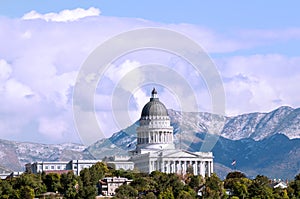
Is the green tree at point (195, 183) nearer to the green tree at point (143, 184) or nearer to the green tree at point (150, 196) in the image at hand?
the green tree at point (143, 184)

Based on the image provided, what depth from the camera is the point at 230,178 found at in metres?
174

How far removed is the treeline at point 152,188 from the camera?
490 feet

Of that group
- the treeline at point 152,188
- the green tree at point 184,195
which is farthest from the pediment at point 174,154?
the green tree at point 184,195

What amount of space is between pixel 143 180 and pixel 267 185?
57.8ft

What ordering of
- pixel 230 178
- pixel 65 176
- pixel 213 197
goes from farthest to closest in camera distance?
pixel 230 178, pixel 65 176, pixel 213 197

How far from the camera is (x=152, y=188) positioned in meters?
155

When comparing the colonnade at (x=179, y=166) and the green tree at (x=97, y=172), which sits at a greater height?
the colonnade at (x=179, y=166)

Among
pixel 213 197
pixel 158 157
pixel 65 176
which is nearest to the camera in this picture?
pixel 213 197

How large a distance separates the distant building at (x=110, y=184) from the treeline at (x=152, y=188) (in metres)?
1.01

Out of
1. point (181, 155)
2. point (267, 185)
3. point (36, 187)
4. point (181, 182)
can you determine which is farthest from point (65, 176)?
point (181, 155)

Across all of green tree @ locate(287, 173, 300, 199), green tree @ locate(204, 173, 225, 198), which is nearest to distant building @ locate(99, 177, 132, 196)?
green tree @ locate(204, 173, 225, 198)

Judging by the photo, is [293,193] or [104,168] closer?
[293,193]

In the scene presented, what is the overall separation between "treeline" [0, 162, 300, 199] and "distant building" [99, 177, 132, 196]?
1.01m

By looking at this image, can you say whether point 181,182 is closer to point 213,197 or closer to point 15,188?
point 213,197
